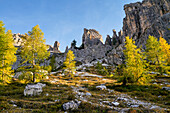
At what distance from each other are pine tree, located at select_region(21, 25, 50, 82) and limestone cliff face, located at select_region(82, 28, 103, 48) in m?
113

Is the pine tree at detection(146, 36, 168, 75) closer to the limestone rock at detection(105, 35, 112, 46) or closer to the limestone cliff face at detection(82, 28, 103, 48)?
the limestone cliff face at detection(82, 28, 103, 48)

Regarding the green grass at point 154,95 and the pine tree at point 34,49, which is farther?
the pine tree at point 34,49

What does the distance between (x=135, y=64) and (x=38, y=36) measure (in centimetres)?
1941

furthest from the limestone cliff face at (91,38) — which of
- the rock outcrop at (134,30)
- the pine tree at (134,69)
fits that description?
the pine tree at (134,69)

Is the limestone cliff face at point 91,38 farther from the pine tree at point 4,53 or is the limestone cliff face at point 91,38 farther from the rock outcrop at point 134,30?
the pine tree at point 4,53

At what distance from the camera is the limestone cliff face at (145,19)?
Answer: 7481 cm

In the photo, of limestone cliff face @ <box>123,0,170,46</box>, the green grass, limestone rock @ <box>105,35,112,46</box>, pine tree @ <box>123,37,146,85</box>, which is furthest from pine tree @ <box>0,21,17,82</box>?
limestone rock @ <box>105,35,112,46</box>

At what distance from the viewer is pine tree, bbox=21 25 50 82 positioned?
1731cm

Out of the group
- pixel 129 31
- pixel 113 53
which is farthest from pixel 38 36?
pixel 129 31

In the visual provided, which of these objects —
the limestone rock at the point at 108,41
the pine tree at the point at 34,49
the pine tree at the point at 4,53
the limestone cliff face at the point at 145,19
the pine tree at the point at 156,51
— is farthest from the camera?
the limestone rock at the point at 108,41

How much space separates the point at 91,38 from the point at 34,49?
5088 inches

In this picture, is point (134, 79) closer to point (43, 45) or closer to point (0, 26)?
point (43, 45)

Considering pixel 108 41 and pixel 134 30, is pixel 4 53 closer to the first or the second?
pixel 134 30

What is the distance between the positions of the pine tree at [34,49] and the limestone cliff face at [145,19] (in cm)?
8089
